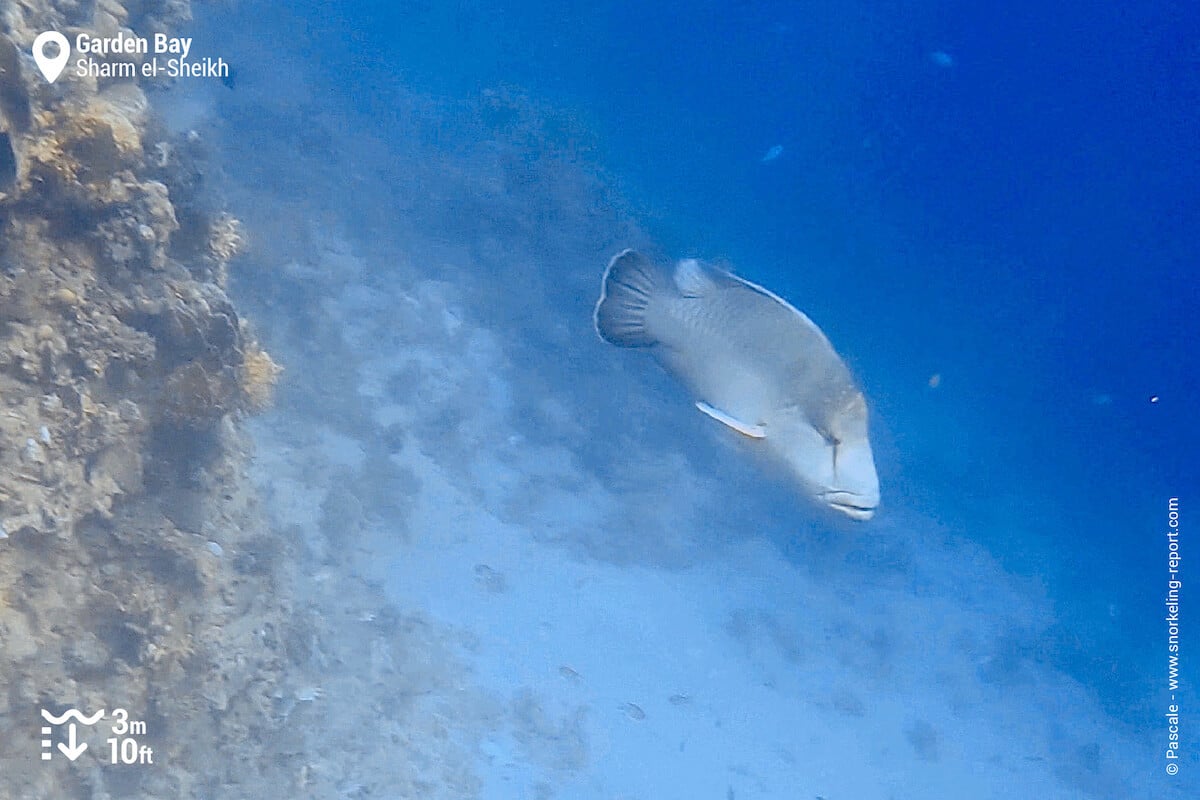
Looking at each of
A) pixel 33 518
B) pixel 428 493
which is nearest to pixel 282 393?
pixel 428 493

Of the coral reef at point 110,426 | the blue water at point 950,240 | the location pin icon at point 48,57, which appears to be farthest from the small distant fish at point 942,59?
the location pin icon at point 48,57

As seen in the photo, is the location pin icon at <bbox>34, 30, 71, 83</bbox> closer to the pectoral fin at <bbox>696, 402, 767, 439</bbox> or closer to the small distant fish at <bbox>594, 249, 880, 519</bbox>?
the small distant fish at <bbox>594, 249, 880, 519</bbox>

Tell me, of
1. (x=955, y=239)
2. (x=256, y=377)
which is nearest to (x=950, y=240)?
(x=955, y=239)

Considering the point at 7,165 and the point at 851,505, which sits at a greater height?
the point at 7,165

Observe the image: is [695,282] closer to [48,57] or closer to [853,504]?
[853,504]

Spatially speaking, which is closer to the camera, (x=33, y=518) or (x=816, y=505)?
(x=816, y=505)

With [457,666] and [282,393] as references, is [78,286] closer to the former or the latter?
[282,393]

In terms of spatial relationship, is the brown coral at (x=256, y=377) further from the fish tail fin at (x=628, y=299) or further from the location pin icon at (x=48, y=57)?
the fish tail fin at (x=628, y=299)

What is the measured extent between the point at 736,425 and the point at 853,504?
1.21 ft

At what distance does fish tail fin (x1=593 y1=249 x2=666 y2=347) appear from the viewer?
2133 mm

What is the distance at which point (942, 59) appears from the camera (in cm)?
2236

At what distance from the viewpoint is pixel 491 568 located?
16.8 m

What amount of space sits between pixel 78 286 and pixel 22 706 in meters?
2.61

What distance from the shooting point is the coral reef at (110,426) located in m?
4.30
